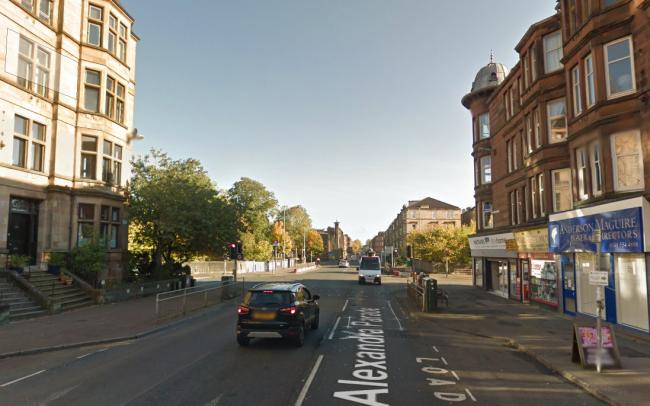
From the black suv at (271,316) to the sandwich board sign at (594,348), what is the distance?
674 cm

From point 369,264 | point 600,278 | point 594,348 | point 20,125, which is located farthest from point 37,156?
point 369,264

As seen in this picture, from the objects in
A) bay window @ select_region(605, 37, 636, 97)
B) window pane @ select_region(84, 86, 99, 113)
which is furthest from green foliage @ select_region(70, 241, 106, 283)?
bay window @ select_region(605, 37, 636, 97)

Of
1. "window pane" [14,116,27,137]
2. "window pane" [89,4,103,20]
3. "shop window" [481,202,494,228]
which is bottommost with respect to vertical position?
"shop window" [481,202,494,228]

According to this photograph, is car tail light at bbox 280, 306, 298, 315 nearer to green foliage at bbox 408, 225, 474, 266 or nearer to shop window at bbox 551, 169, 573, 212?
shop window at bbox 551, 169, 573, 212

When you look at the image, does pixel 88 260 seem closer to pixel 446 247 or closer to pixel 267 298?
pixel 267 298

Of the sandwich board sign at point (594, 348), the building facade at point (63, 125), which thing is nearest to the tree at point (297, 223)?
the building facade at point (63, 125)

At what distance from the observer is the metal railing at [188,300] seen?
58.8 ft

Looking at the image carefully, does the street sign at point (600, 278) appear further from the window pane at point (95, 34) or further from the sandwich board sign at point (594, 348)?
the window pane at point (95, 34)

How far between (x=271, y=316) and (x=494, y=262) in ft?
76.2

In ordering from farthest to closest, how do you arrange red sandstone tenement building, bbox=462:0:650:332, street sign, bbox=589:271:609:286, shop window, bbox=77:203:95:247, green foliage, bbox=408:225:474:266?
green foliage, bbox=408:225:474:266
shop window, bbox=77:203:95:247
red sandstone tenement building, bbox=462:0:650:332
street sign, bbox=589:271:609:286

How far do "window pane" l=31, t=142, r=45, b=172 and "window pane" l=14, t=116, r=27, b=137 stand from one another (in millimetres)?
881

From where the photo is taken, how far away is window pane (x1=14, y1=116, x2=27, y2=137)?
20.3 m

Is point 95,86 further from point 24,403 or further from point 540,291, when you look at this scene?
point 540,291

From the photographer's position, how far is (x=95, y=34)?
24891mm
